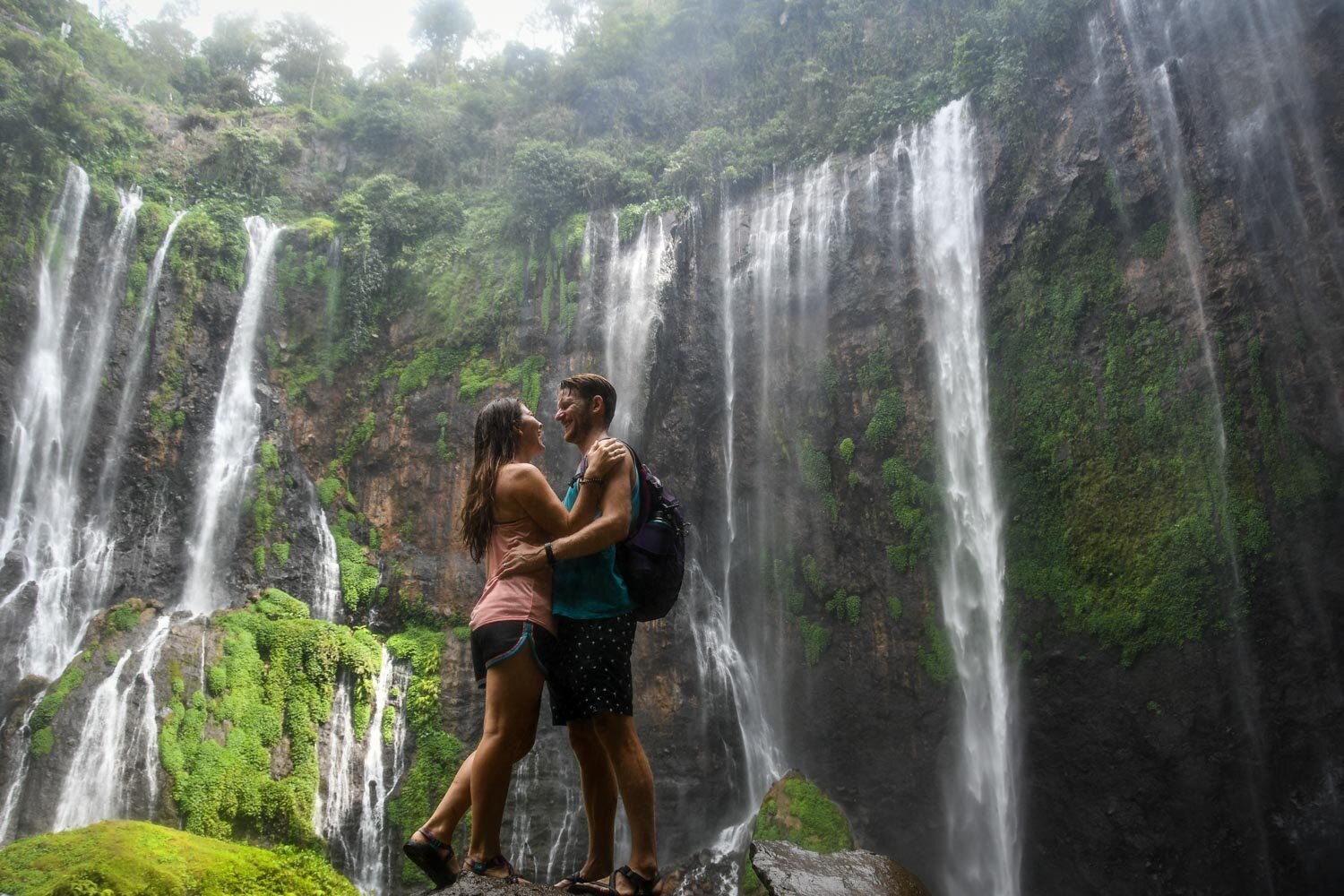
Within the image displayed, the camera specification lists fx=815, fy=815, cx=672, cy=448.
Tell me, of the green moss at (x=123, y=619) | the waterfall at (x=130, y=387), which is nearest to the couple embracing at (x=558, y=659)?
the green moss at (x=123, y=619)

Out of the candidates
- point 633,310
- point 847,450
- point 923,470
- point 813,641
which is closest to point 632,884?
point 813,641

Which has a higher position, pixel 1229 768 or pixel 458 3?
pixel 458 3

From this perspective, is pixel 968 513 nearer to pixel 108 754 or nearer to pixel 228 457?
pixel 108 754

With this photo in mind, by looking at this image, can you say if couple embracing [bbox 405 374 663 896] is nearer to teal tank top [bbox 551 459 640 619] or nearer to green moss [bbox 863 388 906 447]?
teal tank top [bbox 551 459 640 619]

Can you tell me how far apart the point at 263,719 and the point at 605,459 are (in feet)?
→ 26.4

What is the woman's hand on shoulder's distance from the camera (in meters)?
2.94

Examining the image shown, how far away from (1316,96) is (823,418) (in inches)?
269

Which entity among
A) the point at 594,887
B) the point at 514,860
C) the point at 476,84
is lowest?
the point at 514,860

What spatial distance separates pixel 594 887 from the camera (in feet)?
9.05

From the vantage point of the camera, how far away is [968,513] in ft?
35.3

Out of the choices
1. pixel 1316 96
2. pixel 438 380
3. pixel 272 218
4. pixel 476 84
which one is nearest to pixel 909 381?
pixel 1316 96

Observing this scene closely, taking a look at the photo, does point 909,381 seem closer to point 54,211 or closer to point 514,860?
point 514,860

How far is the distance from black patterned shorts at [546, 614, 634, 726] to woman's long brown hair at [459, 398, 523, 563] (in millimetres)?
493

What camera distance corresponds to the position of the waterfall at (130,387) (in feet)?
35.7
